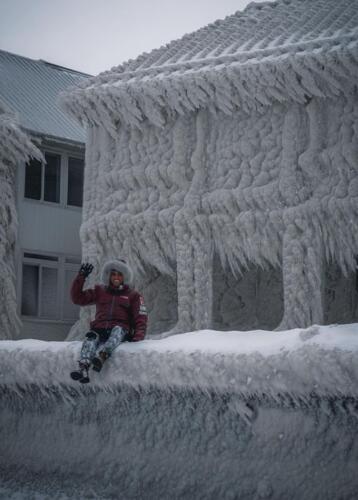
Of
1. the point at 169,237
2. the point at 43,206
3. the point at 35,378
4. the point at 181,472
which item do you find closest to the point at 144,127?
the point at 169,237

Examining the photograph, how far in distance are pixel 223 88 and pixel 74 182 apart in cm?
792

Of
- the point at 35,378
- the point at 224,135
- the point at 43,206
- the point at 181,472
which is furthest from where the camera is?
the point at 43,206

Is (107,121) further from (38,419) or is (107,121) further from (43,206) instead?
(38,419)

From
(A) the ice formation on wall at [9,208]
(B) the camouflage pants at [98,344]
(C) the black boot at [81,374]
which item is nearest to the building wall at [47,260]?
(A) the ice formation on wall at [9,208]

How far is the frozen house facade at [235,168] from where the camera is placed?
14547mm

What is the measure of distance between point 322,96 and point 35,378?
6802 millimetres

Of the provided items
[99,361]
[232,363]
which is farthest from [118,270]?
[232,363]

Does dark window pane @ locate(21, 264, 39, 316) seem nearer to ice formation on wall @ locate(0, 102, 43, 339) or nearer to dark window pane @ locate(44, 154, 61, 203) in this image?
ice formation on wall @ locate(0, 102, 43, 339)

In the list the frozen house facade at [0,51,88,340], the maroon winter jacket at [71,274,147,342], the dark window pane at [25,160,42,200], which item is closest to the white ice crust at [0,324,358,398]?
the maroon winter jacket at [71,274,147,342]

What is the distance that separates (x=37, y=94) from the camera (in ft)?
75.6

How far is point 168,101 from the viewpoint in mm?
15969

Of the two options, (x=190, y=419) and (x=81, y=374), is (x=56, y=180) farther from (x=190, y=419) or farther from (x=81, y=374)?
(x=190, y=419)

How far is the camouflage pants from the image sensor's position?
369 inches

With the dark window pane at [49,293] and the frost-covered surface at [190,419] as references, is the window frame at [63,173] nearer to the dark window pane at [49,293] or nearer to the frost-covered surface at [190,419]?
the dark window pane at [49,293]
